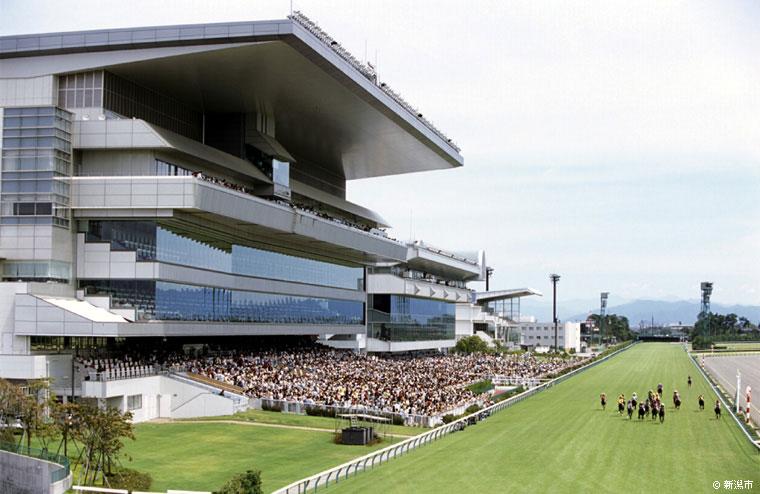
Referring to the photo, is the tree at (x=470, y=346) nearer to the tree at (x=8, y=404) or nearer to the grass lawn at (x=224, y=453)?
the grass lawn at (x=224, y=453)

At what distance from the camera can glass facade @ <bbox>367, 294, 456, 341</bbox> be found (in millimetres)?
74062

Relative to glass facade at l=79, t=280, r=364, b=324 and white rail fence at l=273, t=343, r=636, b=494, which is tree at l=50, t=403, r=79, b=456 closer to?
white rail fence at l=273, t=343, r=636, b=494

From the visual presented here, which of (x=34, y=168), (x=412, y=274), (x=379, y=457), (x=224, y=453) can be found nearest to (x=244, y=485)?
(x=379, y=457)

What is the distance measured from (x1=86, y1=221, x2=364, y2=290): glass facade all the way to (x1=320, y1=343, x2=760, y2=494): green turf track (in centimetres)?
1741

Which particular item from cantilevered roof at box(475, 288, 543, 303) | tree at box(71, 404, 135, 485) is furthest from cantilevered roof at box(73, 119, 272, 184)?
cantilevered roof at box(475, 288, 543, 303)

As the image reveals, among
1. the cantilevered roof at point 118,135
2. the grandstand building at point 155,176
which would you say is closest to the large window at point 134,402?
the grandstand building at point 155,176

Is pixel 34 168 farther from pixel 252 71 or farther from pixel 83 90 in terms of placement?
pixel 252 71

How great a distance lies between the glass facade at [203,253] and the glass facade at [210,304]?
1.36 m

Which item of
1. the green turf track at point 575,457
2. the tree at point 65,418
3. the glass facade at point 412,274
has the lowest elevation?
the green turf track at point 575,457

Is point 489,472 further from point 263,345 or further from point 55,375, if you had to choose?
point 263,345

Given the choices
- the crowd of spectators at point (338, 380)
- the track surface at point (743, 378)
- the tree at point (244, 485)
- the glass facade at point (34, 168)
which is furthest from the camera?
the track surface at point (743, 378)

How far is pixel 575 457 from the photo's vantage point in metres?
28.5

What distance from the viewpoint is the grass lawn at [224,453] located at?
24328 mm

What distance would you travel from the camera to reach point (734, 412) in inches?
1660
